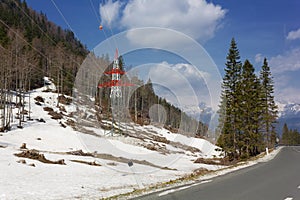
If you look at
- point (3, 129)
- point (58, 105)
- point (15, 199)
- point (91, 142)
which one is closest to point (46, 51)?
point (58, 105)

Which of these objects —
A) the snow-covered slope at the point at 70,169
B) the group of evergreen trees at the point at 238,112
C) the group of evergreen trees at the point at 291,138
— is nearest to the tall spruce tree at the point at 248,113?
the group of evergreen trees at the point at 238,112

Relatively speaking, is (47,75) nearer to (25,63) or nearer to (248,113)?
(25,63)

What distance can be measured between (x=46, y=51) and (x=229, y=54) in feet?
245

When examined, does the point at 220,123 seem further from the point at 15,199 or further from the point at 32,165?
the point at 15,199

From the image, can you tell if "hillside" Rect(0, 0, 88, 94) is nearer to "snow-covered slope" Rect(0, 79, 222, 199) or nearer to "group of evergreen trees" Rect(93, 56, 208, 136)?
"group of evergreen trees" Rect(93, 56, 208, 136)

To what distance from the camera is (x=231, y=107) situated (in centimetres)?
3919

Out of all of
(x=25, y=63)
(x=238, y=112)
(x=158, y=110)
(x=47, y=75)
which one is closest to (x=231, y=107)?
(x=238, y=112)

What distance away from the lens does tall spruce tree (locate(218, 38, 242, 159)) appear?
1548 inches

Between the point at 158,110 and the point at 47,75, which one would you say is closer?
the point at 158,110

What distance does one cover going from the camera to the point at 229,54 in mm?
41469

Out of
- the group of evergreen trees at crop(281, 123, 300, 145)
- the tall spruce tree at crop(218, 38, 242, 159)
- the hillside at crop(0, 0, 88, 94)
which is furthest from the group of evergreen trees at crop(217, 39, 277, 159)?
the group of evergreen trees at crop(281, 123, 300, 145)

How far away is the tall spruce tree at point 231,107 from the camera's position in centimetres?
3931

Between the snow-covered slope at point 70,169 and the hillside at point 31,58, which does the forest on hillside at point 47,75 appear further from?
the snow-covered slope at point 70,169

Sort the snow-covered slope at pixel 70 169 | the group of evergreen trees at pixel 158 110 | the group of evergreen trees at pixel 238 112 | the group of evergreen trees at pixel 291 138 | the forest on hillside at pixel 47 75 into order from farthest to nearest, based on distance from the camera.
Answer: the group of evergreen trees at pixel 291 138, the group of evergreen trees at pixel 238 112, the forest on hillside at pixel 47 75, the group of evergreen trees at pixel 158 110, the snow-covered slope at pixel 70 169
